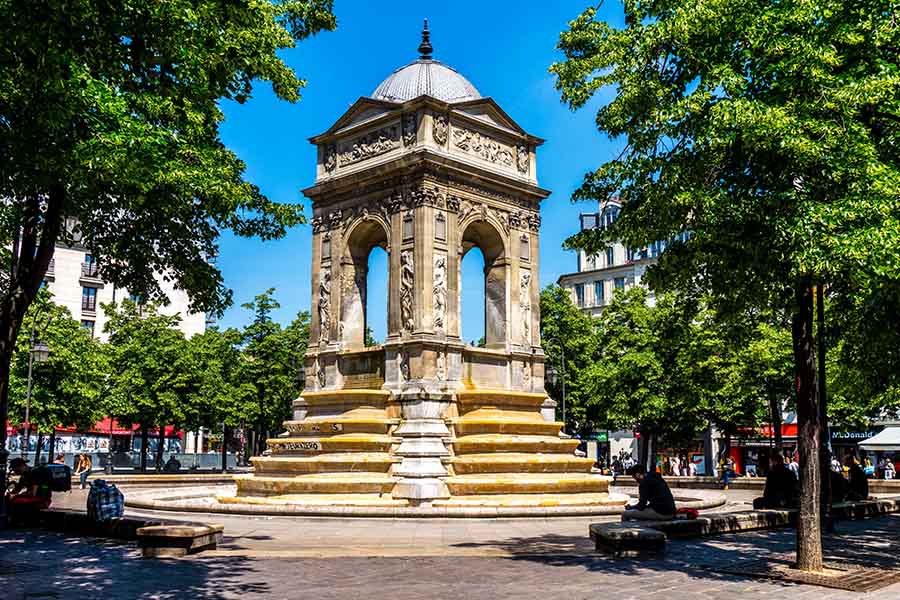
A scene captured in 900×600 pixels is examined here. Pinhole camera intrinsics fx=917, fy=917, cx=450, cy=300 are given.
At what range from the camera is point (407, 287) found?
25219mm

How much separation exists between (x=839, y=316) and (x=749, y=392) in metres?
31.0

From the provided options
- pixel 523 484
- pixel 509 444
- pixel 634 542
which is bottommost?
pixel 634 542

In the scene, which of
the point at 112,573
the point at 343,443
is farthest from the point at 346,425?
the point at 112,573

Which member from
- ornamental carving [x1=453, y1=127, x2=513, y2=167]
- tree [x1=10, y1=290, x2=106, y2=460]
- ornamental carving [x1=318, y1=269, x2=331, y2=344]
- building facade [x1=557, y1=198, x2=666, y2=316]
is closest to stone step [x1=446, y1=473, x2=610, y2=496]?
ornamental carving [x1=318, y1=269, x2=331, y2=344]

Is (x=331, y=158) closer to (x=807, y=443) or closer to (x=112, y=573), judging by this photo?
(x=112, y=573)

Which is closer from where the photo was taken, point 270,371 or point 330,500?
point 330,500

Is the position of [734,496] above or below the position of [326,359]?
below

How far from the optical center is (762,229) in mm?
11672

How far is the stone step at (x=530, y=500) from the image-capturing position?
21.3 metres

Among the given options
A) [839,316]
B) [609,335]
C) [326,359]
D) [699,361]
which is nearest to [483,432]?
[326,359]

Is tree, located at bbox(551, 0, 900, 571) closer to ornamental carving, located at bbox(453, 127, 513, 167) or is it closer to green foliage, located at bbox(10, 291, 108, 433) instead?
Result: ornamental carving, located at bbox(453, 127, 513, 167)

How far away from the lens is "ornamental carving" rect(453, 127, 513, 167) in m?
26.5

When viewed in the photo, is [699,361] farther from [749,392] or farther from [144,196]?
[144,196]

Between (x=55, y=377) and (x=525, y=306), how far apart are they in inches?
1237
